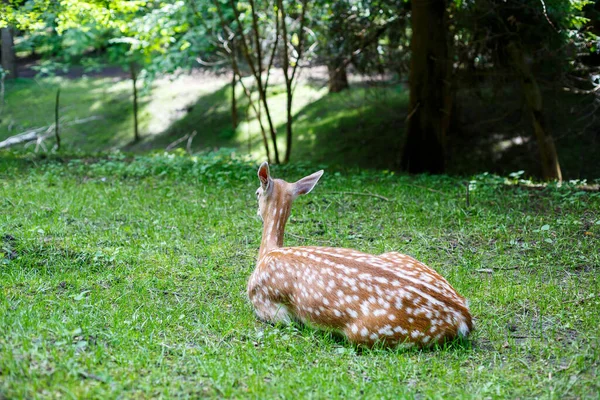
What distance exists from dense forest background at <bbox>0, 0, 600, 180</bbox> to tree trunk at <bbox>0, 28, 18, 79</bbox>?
0.07 metres

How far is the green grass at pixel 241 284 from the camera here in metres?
4.24

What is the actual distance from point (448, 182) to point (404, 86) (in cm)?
1019

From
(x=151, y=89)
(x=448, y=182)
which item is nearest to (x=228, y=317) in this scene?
(x=448, y=182)

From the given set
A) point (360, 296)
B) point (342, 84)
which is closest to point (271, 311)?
point (360, 296)

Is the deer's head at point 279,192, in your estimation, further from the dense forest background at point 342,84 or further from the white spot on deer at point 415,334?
the dense forest background at point 342,84

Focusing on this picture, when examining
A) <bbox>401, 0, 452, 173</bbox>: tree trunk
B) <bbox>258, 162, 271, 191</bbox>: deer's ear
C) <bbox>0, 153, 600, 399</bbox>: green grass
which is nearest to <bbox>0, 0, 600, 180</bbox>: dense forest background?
<bbox>401, 0, 452, 173</bbox>: tree trunk

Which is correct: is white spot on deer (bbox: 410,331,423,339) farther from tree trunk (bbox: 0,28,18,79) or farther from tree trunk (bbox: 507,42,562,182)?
tree trunk (bbox: 0,28,18,79)

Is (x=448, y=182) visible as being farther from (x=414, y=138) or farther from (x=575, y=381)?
(x=575, y=381)

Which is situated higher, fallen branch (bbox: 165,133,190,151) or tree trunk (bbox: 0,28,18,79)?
tree trunk (bbox: 0,28,18,79)

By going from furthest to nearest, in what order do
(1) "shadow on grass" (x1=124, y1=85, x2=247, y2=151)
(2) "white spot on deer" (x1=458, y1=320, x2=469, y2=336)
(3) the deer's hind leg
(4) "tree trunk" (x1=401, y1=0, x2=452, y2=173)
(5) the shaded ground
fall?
(1) "shadow on grass" (x1=124, y1=85, x2=247, y2=151), (5) the shaded ground, (4) "tree trunk" (x1=401, y1=0, x2=452, y2=173), (3) the deer's hind leg, (2) "white spot on deer" (x1=458, y1=320, x2=469, y2=336)

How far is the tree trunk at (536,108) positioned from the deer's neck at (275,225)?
8545 millimetres

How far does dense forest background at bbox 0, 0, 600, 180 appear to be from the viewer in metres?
12.9

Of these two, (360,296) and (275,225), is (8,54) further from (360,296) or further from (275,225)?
(360,296)

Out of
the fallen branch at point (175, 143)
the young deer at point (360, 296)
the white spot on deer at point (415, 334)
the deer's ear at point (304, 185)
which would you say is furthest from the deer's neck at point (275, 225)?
the fallen branch at point (175, 143)
